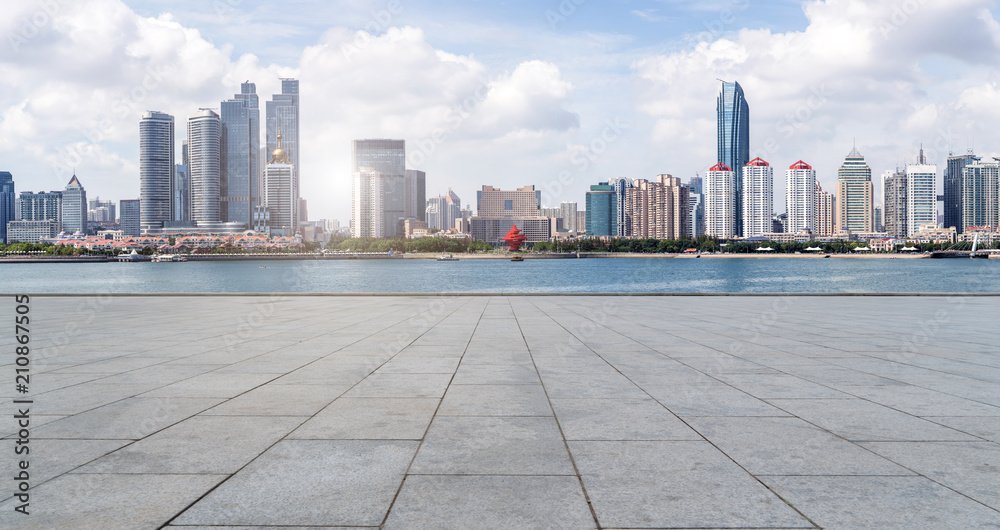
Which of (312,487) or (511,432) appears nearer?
(312,487)

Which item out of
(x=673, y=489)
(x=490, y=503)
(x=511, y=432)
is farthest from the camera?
(x=511, y=432)

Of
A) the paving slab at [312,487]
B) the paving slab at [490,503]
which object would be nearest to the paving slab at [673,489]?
the paving slab at [490,503]

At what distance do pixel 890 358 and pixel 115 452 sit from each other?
12152mm

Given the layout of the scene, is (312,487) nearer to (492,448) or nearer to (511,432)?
(492,448)

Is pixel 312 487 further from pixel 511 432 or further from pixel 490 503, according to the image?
pixel 511 432

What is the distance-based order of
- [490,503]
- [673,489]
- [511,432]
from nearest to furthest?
[490,503] → [673,489] → [511,432]

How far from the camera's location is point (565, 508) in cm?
436

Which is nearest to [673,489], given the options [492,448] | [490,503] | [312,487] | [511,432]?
[490,503]

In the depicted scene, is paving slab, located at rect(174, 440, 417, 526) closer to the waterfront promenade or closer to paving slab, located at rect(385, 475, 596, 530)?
the waterfront promenade

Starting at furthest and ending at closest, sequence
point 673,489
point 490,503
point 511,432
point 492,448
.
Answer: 1. point 511,432
2. point 492,448
3. point 673,489
4. point 490,503

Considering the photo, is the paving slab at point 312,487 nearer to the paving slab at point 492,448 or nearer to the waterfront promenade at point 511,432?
the waterfront promenade at point 511,432

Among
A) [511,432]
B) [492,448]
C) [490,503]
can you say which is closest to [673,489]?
[490,503]

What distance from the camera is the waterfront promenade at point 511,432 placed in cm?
438

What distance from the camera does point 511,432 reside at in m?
6.27
